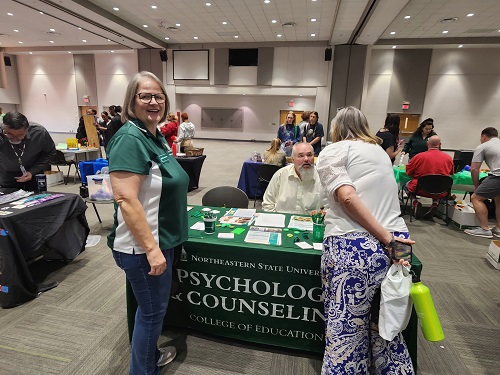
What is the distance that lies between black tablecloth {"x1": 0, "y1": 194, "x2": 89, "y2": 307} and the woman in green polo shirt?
140 cm

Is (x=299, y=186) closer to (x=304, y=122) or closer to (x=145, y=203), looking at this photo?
(x=145, y=203)

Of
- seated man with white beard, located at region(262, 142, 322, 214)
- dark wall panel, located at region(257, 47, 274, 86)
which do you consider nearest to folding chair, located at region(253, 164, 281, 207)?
seated man with white beard, located at region(262, 142, 322, 214)

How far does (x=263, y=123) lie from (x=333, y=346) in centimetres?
1400

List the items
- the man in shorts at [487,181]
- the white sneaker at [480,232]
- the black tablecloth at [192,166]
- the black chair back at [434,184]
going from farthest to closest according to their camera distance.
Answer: the black tablecloth at [192,166] < the black chair back at [434,184] < the white sneaker at [480,232] < the man in shorts at [487,181]

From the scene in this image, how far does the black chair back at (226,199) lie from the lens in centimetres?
257

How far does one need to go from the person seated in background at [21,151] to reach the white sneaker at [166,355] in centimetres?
212

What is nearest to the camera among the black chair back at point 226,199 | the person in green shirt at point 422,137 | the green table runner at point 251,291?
the green table runner at point 251,291

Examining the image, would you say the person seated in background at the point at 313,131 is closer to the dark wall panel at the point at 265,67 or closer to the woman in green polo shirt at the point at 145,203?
the woman in green polo shirt at the point at 145,203

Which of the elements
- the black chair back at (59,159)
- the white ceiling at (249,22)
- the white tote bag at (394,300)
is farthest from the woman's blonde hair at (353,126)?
the white ceiling at (249,22)

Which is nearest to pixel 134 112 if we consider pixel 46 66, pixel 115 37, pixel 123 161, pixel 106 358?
pixel 123 161

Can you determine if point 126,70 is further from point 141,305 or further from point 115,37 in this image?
point 141,305

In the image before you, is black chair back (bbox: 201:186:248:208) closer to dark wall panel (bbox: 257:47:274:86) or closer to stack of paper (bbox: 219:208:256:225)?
stack of paper (bbox: 219:208:256:225)

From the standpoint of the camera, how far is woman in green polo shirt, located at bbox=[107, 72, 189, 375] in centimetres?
113

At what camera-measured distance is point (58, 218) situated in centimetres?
255
